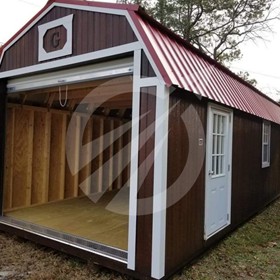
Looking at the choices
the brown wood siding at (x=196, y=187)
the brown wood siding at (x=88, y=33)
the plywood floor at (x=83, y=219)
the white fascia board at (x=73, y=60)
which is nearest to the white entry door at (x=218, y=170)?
the brown wood siding at (x=196, y=187)

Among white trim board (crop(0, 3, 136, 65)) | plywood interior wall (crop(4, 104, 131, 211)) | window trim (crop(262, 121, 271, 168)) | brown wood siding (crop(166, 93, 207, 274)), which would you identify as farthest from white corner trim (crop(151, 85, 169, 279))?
window trim (crop(262, 121, 271, 168))

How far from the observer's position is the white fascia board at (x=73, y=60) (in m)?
3.33

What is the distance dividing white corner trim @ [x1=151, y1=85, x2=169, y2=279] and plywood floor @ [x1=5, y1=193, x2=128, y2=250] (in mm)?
790

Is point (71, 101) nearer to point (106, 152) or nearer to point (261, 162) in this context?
point (106, 152)

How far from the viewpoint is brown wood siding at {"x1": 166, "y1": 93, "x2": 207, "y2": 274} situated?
3236mm

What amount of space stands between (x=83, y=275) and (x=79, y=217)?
1974 mm

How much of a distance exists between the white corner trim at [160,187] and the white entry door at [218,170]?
1241 mm

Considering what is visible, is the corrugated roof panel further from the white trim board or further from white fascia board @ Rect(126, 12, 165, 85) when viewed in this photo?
the white trim board

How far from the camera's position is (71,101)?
22.1 ft

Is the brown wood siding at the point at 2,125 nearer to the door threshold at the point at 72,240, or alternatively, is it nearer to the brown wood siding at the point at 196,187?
the door threshold at the point at 72,240

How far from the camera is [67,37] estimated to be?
3.90 m

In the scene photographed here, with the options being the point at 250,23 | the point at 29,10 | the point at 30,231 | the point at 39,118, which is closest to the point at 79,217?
the point at 30,231

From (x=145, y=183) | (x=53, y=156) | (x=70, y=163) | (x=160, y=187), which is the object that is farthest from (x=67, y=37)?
(x=70, y=163)

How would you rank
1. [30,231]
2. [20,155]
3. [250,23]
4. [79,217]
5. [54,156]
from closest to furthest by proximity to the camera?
1. [30,231]
2. [79,217]
3. [20,155]
4. [54,156]
5. [250,23]
